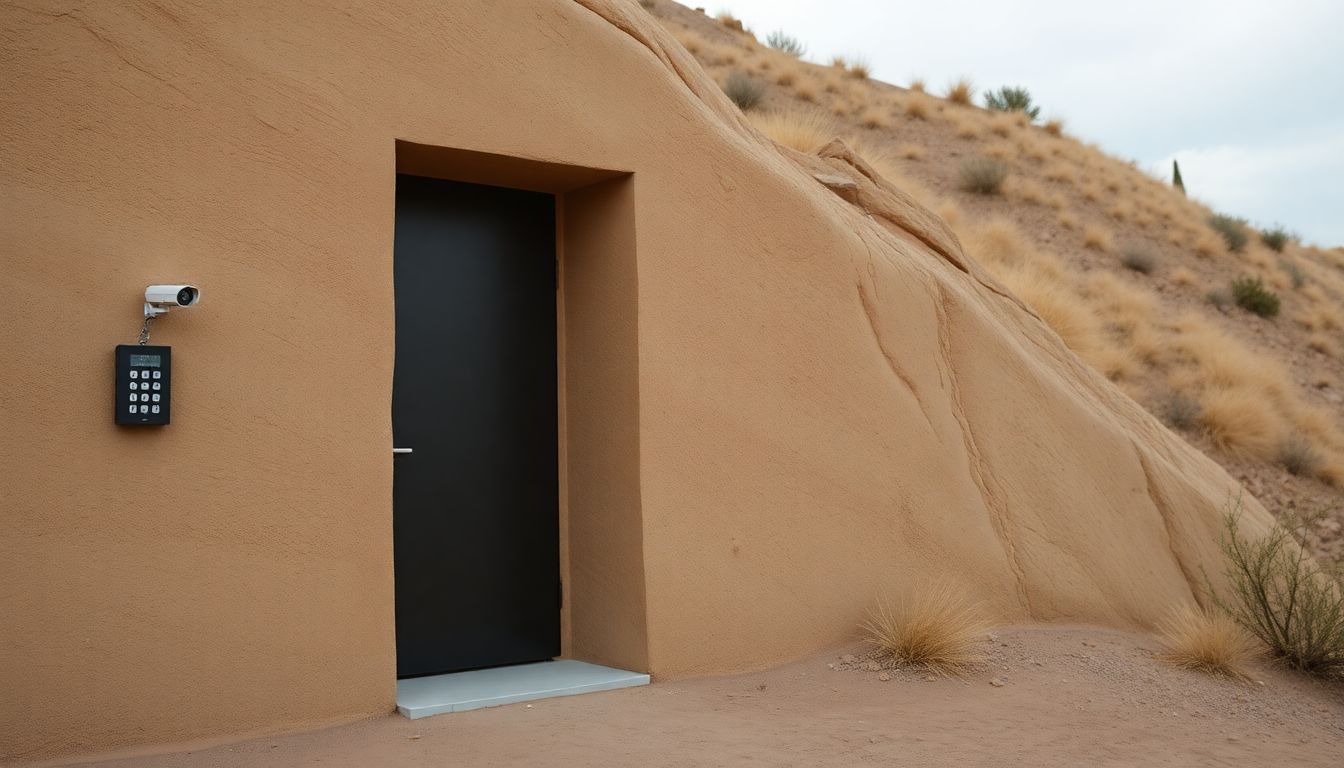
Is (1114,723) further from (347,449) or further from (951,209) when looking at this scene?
(951,209)

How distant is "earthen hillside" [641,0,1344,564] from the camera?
13.6 metres

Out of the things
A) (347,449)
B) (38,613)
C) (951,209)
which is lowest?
(38,613)

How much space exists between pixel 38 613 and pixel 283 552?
0.96 meters

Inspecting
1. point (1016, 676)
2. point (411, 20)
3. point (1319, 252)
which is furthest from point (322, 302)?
point (1319, 252)

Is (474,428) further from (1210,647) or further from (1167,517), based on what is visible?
(1167,517)

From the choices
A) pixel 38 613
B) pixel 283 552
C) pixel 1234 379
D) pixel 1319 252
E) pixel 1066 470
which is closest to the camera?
pixel 38 613

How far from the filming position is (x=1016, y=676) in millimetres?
6395

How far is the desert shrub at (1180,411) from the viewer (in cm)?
1366

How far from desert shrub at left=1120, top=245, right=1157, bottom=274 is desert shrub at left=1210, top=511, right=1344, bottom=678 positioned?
11115 millimetres

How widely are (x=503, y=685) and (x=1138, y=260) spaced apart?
51.6 feet

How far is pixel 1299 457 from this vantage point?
13328mm

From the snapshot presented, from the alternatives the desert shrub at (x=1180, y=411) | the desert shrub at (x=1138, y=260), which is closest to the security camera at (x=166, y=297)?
the desert shrub at (x=1180, y=411)

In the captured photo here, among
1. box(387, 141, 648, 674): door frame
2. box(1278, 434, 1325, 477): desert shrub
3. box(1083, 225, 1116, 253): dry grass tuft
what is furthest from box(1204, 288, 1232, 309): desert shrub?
box(387, 141, 648, 674): door frame

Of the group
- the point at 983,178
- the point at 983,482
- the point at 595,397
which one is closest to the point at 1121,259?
the point at 983,178
